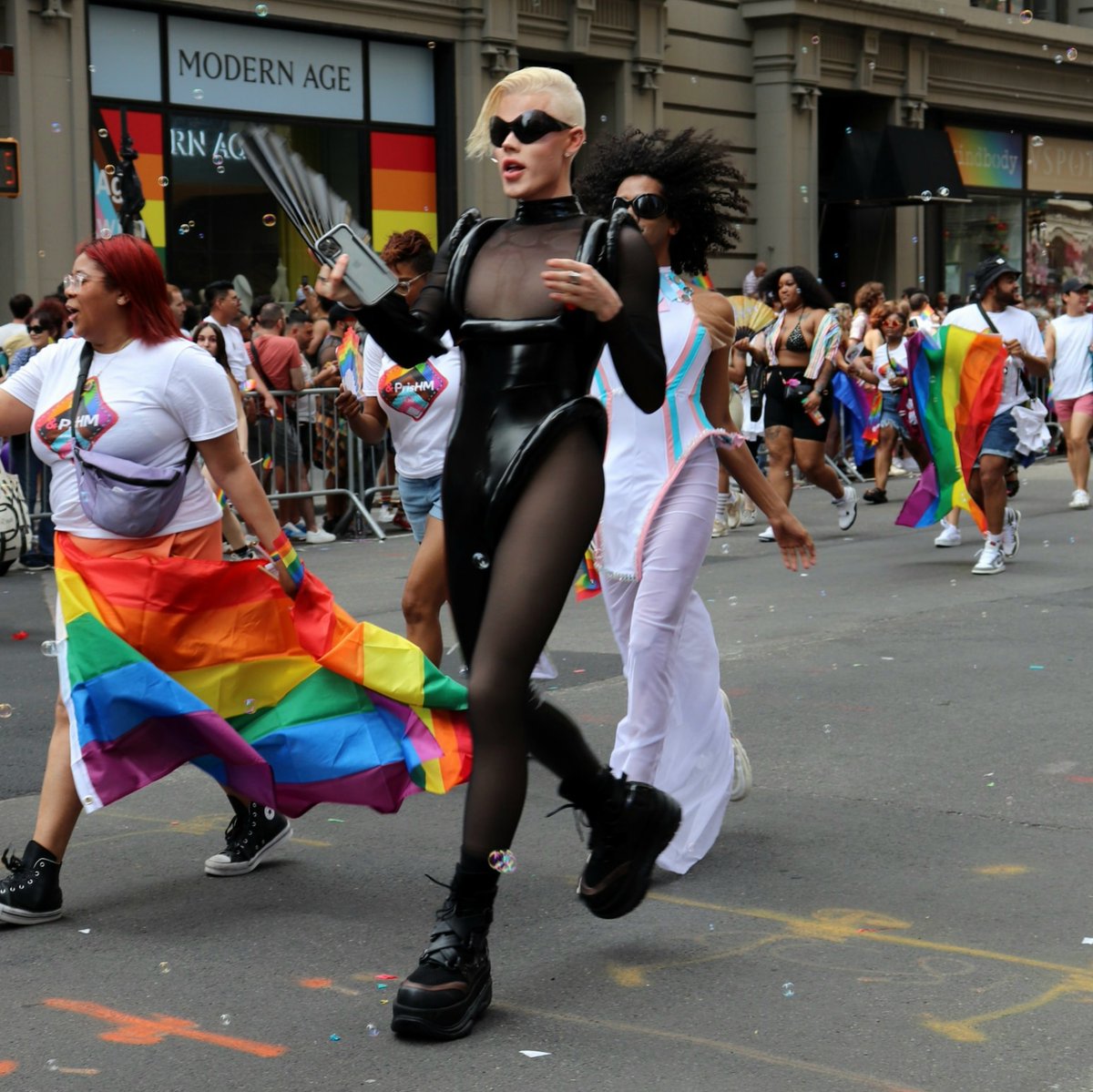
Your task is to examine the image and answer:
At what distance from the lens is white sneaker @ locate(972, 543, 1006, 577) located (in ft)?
37.0

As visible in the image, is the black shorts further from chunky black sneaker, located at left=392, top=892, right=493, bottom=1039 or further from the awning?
the awning

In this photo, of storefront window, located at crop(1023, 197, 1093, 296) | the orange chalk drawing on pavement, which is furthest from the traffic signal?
storefront window, located at crop(1023, 197, 1093, 296)

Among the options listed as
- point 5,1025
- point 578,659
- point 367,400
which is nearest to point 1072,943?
point 5,1025

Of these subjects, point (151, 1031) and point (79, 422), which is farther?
point (79, 422)

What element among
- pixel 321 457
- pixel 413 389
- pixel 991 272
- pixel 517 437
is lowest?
pixel 321 457

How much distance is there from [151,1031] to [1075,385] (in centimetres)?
1265

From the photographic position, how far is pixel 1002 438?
11828mm

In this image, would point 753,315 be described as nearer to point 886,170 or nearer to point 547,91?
point 547,91

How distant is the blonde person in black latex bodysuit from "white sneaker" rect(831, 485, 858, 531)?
399 inches

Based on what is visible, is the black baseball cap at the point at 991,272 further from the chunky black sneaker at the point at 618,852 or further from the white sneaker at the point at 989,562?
the chunky black sneaker at the point at 618,852

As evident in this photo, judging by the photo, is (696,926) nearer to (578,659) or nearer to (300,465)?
(578,659)

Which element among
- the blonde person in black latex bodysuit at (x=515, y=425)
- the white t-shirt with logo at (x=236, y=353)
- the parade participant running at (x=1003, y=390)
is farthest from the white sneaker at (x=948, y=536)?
the blonde person in black latex bodysuit at (x=515, y=425)

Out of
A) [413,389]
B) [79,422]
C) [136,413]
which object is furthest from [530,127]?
[413,389]

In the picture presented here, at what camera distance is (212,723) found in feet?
14.9
